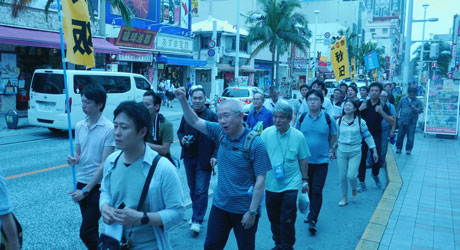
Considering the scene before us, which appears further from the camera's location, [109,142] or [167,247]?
[109,142]

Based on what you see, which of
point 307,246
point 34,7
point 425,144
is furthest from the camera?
point 34,7

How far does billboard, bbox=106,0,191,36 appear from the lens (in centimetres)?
2235

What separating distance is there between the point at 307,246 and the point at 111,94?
1002cm

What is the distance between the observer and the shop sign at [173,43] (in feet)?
86.1

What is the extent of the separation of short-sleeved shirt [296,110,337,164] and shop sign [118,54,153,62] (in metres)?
19.3

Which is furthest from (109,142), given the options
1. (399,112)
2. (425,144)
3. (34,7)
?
(34,7)

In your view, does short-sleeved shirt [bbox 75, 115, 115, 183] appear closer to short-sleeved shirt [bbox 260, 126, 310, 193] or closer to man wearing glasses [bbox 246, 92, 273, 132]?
short-sleeved shirt [bbox 260, 126, 310, 193]

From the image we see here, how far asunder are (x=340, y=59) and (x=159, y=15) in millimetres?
15005

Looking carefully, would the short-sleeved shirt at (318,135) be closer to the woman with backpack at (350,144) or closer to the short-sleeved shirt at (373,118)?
the woman with backpack at (350,144)

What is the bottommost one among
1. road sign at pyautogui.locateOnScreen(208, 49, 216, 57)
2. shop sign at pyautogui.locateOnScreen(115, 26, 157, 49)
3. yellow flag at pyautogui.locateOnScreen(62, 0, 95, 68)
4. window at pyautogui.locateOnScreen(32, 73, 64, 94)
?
window at pyautogui.locateOnScreen(32, 73, 64, 94)

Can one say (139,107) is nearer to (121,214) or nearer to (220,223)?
(121,214)

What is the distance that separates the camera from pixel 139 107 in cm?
243

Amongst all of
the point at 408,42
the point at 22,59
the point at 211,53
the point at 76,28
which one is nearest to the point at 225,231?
the point at 76,28

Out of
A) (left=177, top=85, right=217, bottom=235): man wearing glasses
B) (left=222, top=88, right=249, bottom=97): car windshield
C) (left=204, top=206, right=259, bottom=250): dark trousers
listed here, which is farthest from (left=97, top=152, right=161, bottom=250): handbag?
(left=222, top=88, right=249, bottom=97): car windshield
